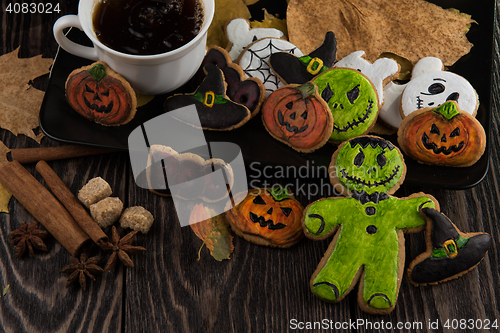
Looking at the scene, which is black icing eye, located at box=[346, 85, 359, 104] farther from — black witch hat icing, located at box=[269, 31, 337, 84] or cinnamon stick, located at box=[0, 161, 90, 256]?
cinnamon stick, located at box=[0, 161, 90, 256]

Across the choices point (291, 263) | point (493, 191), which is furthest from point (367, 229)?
point (493, 191)

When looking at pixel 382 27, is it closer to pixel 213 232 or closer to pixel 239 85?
pixel 239 85

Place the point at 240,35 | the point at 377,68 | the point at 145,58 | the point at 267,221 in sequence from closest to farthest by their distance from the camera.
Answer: the point at 145,58 < the point at 267,221 < the point at 377,68 < the point at 240,35

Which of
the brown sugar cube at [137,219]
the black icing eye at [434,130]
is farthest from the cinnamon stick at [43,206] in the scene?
the black icing eye at [434,130]

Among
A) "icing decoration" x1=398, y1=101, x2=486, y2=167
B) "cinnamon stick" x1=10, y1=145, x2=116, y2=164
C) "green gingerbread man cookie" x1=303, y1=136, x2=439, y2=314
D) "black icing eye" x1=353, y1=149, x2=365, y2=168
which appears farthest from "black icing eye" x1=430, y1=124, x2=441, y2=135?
"cinnamon stick" x1=10, y1=145, x2=116, y2=164

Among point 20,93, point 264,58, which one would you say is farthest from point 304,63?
point 20,93

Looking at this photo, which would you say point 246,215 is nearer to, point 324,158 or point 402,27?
point 324,158
